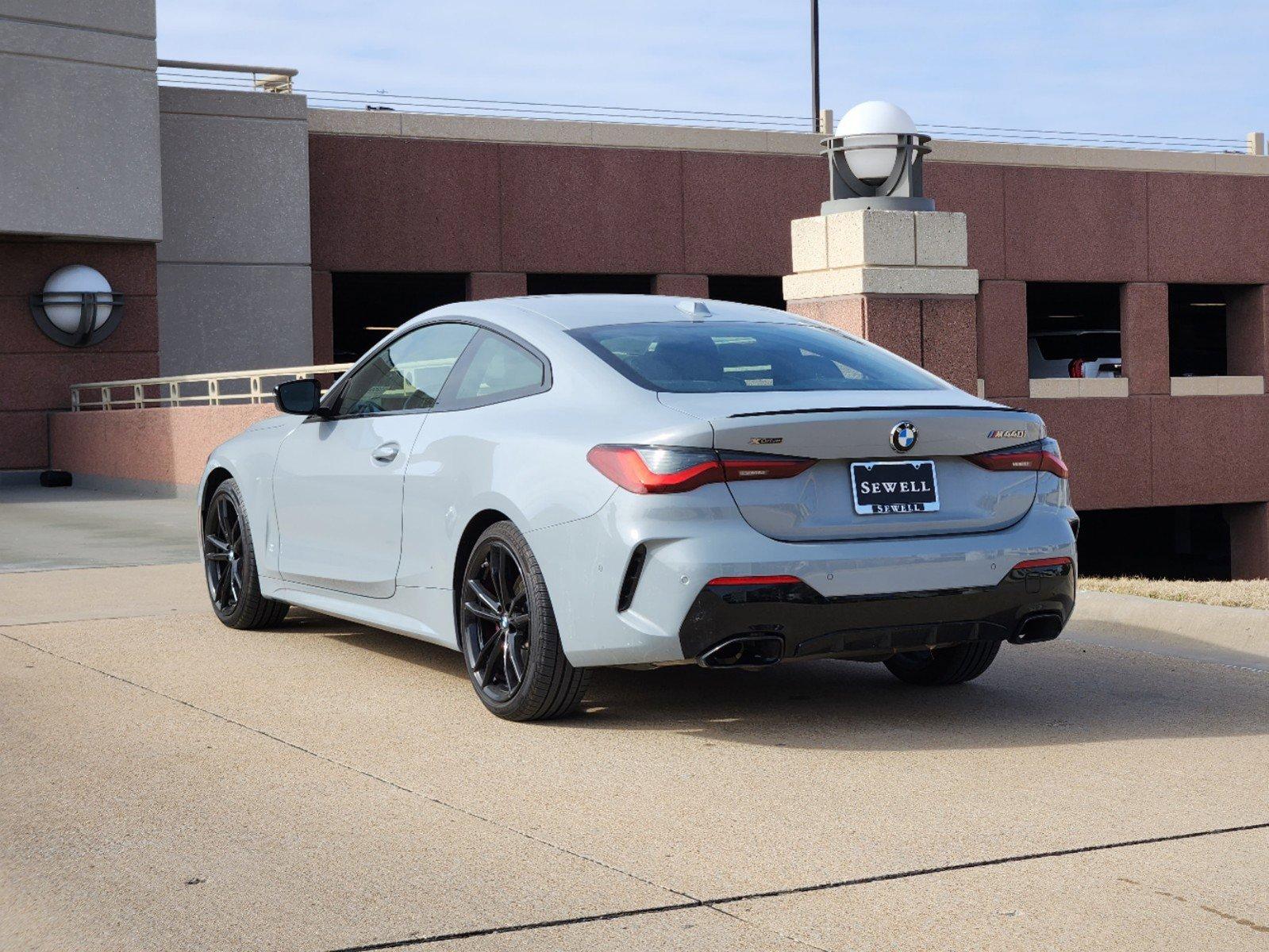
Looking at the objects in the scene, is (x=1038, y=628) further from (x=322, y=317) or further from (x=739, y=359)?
(x=322, y=317)

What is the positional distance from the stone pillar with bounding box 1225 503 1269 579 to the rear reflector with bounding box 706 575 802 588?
26.2 meters

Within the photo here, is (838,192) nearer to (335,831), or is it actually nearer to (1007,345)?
(335,831)

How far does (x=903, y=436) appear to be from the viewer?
5.80 metres

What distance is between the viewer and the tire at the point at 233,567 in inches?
327

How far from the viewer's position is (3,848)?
4.63 meters

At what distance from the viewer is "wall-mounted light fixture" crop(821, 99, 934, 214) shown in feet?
42.0

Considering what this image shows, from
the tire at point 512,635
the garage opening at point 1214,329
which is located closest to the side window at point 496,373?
the tire at point 512,635

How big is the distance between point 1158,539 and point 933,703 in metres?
33.9

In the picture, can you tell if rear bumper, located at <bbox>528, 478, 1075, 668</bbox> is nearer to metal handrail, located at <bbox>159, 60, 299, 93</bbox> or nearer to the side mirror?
the side mirror

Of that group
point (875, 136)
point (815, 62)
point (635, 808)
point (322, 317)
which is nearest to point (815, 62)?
point (815, 62)

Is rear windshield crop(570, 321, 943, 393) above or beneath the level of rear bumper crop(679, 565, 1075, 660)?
above

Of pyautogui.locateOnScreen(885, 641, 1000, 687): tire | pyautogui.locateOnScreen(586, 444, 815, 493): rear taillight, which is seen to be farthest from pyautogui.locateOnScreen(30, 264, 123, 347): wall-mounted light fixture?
pyautogui.locateOnScreen(586, 444, 815, 493): rear taillight

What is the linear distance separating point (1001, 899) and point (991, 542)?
1.98m

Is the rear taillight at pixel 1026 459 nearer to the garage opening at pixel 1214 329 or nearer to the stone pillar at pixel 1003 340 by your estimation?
the stone pillar at pixel 1003 340
